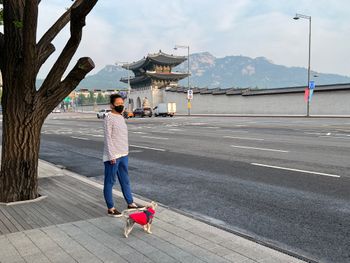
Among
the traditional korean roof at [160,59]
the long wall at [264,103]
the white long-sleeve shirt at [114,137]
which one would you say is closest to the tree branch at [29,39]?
the white long-sleeve shirt at [114,137]

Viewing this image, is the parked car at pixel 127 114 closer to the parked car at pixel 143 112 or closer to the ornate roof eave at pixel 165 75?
the parked car at pixel 143 112

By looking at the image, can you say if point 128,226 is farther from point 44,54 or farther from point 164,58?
point 164,58

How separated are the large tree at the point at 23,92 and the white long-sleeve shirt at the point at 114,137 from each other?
3.72 feet

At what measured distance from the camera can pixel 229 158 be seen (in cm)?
1115

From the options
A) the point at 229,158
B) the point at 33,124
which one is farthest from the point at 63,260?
the point at 229,158

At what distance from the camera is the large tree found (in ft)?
18.9

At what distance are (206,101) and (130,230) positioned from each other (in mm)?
59905

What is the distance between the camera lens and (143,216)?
4484mm

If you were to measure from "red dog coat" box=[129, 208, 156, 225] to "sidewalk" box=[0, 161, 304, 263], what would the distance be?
0.20 meters

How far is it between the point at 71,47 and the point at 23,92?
1123 mm

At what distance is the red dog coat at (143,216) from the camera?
4.43 metres

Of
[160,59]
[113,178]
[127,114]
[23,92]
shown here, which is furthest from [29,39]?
[160,59]

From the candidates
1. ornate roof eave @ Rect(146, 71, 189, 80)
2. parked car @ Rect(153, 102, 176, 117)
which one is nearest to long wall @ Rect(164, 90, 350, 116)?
parked car @ Rect(153, 102, 176, 117)

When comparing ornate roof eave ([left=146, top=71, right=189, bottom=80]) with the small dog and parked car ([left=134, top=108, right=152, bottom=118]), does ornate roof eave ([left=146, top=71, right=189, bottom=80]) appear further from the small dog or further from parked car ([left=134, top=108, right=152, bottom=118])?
the small dog
